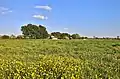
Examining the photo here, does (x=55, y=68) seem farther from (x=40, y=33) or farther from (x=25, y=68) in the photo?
(x=40, y=33)

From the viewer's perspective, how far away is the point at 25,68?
828 cm

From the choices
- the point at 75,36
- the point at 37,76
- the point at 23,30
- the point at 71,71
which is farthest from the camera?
the point at 23,30

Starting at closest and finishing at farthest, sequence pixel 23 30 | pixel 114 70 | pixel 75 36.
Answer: pixel 114 70 < pixel 75 36 < pixel 23 30

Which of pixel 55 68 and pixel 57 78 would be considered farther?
pixel 55 68

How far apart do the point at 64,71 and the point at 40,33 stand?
52241mm

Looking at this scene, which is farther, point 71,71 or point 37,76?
point 71,71

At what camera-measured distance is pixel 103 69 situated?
29.9ft

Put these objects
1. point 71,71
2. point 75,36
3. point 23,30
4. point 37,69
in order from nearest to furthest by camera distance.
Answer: point 71,71
point 37,69
point 75,36
point 23,30

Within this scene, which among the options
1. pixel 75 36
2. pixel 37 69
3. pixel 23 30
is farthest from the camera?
pixel 23 30

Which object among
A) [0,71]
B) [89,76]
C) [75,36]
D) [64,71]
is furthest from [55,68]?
[75,36]

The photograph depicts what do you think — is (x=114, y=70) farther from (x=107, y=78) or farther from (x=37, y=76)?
(x=37, y=76)

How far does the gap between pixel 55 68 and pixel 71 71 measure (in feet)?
2.55

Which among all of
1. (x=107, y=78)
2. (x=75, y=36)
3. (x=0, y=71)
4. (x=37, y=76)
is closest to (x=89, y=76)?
(x=107, y=78)

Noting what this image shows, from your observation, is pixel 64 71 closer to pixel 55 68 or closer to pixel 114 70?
pixel 55 68
